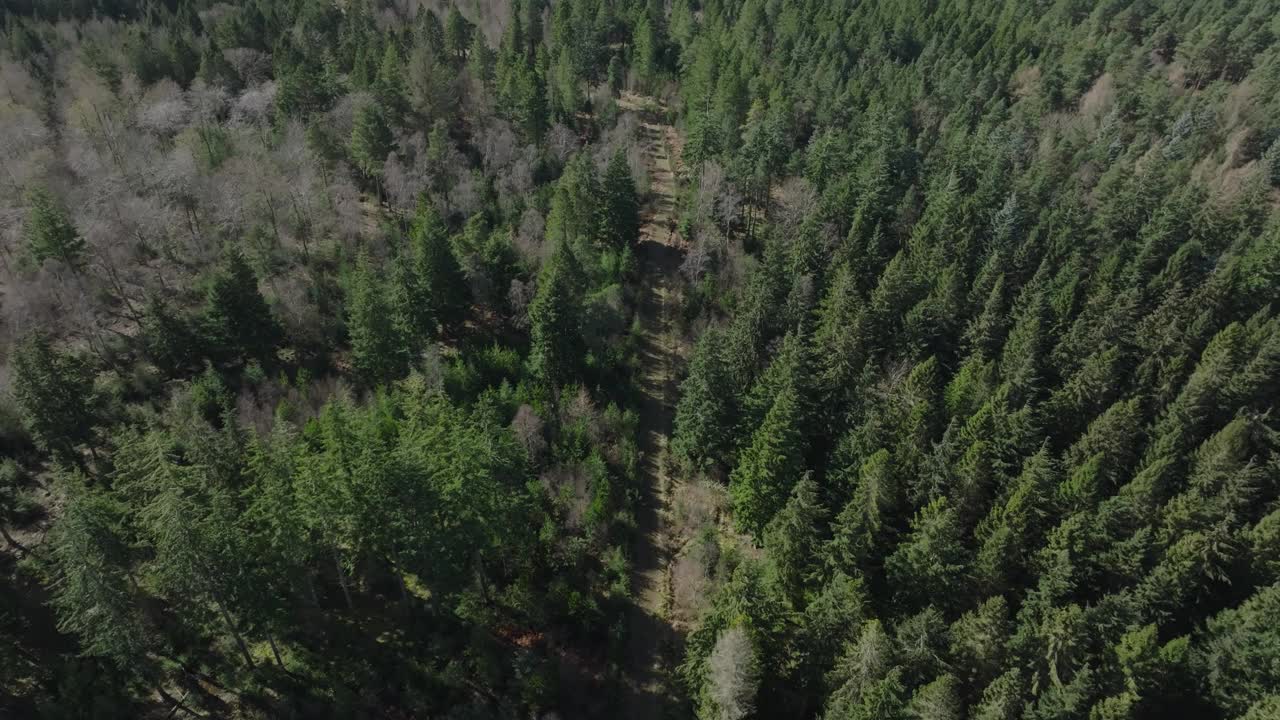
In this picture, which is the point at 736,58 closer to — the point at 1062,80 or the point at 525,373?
the point at 1062,80

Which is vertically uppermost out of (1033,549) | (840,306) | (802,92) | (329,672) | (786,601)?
(802,92)

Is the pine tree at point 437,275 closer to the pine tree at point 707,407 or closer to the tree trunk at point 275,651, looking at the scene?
the pine tree at point 707,407

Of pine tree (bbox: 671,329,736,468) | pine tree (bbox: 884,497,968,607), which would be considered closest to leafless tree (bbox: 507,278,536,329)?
pine tree (bbox: 671,329,736,468)

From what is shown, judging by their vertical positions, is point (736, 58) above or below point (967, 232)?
above

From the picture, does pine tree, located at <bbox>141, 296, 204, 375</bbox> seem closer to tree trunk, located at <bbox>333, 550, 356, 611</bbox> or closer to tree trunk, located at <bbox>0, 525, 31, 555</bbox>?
tree trunk, located at <bbox>0, 525, 31, 555</bbox>

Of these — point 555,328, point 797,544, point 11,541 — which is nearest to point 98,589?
point 11,541

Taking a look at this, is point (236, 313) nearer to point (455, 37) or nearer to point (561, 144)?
point (561, 144)

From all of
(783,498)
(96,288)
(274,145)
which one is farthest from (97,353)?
(783,498)
